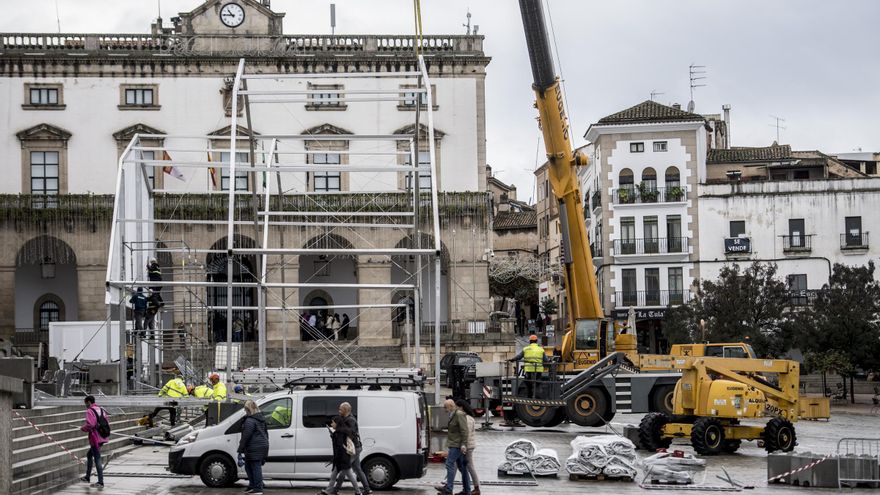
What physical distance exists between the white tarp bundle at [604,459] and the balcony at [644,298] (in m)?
47.5

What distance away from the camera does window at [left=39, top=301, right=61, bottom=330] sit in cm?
6153

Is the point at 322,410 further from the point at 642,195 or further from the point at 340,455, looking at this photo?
the point at 642,195

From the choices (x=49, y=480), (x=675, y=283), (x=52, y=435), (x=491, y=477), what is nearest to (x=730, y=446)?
(x=491, y=477)

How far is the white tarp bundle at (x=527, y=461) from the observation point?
25.2 metres

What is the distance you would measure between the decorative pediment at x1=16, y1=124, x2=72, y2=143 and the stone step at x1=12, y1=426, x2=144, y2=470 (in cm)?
3384

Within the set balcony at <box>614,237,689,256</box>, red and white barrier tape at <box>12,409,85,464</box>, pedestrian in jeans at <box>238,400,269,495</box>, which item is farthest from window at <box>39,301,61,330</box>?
pedestrian in jeans at <box>238,400,269,495</box>

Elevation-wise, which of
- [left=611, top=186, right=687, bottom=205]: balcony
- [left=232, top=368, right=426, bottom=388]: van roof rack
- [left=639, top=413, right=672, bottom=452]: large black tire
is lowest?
[left=639, top=413, right=672, bottom=452]: large black tire

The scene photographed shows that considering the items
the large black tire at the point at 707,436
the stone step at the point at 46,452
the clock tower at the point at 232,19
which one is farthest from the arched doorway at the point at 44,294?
the large black tire at the point at 707,436

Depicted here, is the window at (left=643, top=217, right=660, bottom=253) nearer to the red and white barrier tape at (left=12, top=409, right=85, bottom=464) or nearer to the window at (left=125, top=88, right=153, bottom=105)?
the window at (left=125, top=88, right=153, bottom=105)

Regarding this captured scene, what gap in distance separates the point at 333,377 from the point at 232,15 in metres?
38.7

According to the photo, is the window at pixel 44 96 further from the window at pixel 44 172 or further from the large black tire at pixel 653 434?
the large black tire at pixel 653 434

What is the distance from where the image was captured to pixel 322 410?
23.1 meters

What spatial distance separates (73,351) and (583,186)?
43382 mm

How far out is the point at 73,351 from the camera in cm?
4753
